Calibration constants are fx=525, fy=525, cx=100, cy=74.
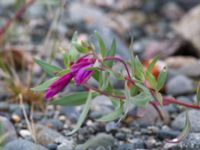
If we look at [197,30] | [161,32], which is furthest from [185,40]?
[161,32]

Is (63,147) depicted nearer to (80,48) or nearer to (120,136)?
(120,136)

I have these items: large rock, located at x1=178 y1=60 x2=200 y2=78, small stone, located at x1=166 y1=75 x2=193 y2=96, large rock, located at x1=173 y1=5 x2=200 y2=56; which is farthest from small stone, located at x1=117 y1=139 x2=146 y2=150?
large rock, located at x1=173 y1=5 x2=200 y2=56

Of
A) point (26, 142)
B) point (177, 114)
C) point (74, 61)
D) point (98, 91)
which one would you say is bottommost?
point (177, 114)

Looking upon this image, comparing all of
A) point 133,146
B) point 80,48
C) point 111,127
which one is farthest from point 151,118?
point 80,48

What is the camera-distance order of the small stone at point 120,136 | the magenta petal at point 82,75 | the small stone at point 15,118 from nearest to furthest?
the magenta petal at point 82,75 → the small stone at point 120,136 → the small stone at point 15,118

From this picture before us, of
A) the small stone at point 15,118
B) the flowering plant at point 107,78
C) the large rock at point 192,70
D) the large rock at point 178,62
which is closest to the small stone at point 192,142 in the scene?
the flowering plant at point 107,78

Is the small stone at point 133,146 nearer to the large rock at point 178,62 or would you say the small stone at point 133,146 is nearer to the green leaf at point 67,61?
the green leaf at point 67,61

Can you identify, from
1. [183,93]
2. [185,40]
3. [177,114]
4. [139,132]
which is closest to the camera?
[139,132]

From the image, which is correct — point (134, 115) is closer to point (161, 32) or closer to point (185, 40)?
point (185, 40)
